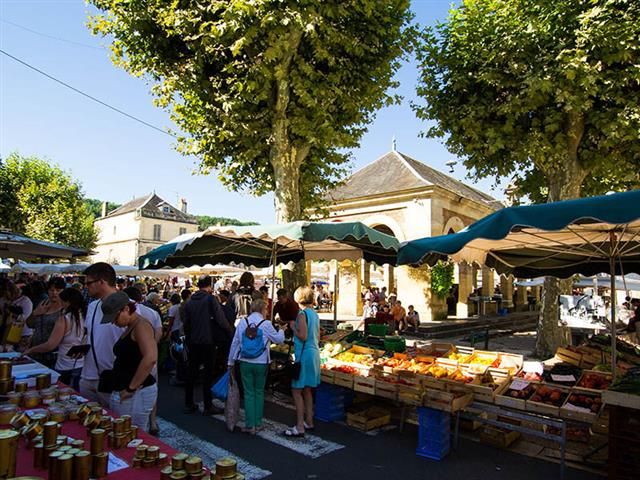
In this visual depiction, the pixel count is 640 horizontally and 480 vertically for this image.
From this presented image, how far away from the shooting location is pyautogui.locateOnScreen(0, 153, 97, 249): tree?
28.7 m

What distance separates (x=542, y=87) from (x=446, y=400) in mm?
7110

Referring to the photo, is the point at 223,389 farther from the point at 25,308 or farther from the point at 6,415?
the point at 25,308

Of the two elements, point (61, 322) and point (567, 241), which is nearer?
point (61, 322)

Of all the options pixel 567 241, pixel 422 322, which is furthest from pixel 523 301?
pixel 567 241

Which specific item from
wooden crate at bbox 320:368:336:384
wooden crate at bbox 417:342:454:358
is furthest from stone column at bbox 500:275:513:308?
wooden crate at bbox 320:368:336:384

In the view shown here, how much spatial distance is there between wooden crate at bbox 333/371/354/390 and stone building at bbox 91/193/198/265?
162ft

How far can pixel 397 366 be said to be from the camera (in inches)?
239

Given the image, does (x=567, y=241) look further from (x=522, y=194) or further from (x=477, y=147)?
(x=522, y=194)

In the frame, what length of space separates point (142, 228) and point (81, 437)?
53.4 meters

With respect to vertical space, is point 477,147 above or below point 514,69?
below

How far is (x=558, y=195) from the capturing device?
10.6 metres

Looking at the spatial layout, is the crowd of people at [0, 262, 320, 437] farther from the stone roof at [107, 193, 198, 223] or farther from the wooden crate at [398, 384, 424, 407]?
the stone roof at [107, 193, 198, 223]

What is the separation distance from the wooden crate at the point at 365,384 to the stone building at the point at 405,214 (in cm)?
1153

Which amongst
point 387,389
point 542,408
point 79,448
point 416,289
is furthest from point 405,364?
point 416,289
